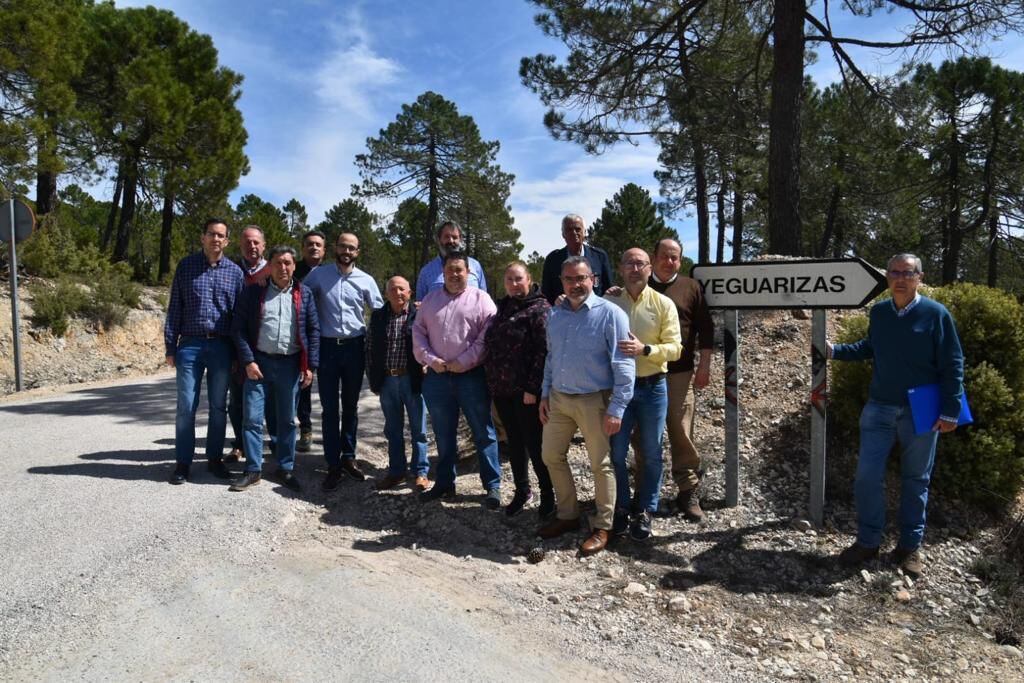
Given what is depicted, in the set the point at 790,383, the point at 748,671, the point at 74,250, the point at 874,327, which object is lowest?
the point at 748,671

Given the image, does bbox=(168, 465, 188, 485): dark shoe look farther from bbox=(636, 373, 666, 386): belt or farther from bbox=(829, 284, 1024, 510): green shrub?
bbox=(829, 284, 1024, 510): green shrub

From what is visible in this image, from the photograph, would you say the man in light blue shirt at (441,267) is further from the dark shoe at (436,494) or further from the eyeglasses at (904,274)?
the eyeglasses at (904,274)

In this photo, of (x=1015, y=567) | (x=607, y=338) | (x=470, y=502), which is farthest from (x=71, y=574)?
(x=1015, y=567)

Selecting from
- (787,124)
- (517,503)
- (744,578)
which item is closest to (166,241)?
(787,124)

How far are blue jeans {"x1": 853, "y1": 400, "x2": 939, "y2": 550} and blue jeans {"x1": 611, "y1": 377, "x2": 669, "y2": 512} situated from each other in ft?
4.05

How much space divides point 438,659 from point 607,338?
6.67ft

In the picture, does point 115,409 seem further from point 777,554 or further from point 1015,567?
point 1015,567

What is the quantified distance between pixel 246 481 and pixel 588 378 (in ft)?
8.80

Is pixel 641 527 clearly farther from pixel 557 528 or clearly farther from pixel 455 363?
pixel 455 363

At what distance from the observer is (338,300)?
5.34 metres

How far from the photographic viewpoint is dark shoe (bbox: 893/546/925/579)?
4.01 m

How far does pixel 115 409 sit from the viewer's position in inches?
322

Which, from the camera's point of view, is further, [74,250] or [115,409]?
[74,250]

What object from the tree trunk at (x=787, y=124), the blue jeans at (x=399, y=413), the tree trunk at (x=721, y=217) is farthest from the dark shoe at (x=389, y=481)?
the tree trunk at (x=721, y=217)
